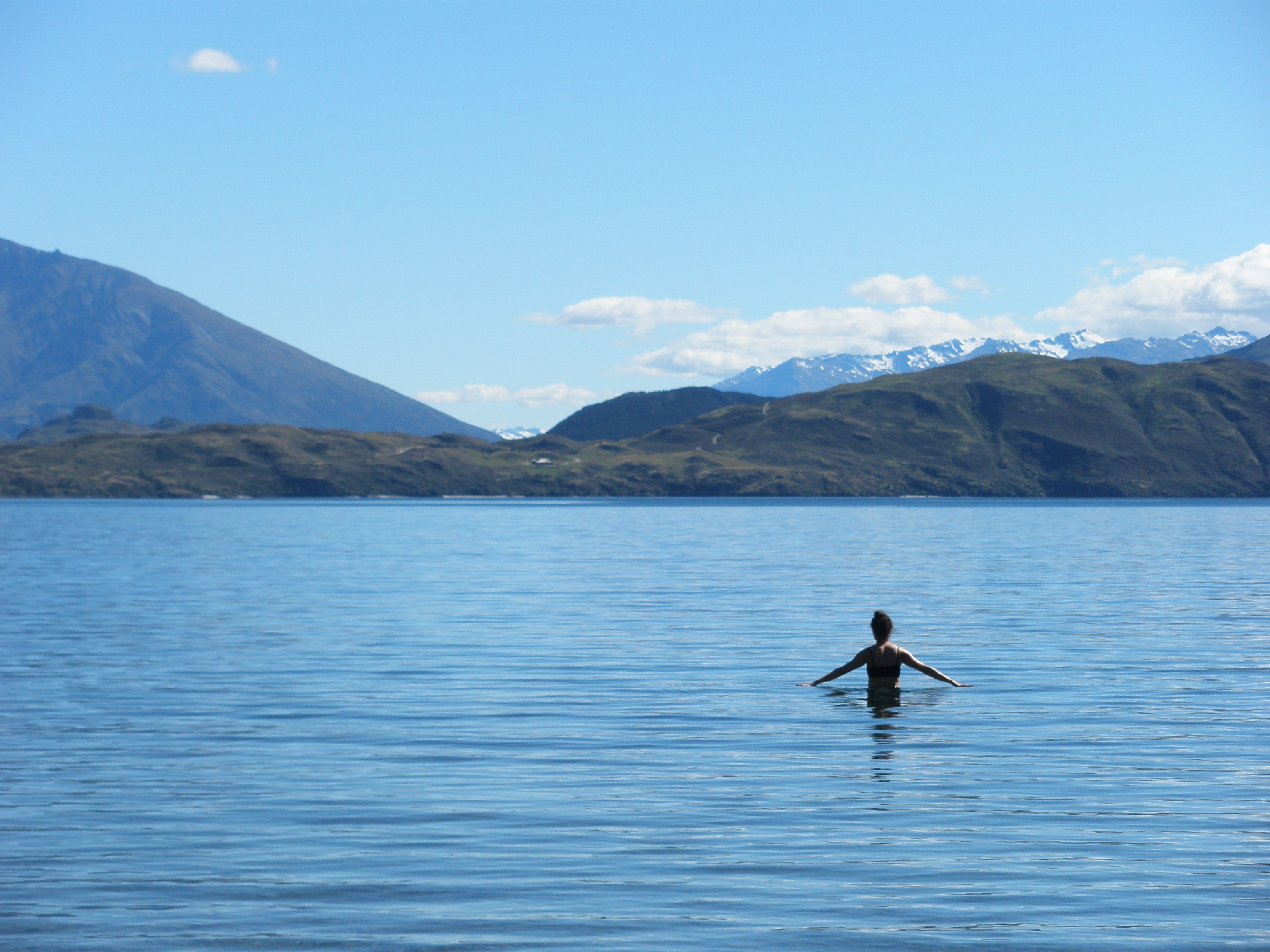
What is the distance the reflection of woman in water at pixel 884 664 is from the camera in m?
33.1

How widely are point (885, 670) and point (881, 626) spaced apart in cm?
162

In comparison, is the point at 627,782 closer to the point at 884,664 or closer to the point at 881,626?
the point at 881,626

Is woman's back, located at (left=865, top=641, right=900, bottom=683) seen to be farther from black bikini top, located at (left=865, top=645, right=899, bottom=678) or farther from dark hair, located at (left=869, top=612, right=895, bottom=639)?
dark hair, located at (left=869, top=612, right=895, bottom=639)

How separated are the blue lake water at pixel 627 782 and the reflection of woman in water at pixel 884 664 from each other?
85cm

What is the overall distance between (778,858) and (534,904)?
396 cm

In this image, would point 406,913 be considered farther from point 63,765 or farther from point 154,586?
point 154,586

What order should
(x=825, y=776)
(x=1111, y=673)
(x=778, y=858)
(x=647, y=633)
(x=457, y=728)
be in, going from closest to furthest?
(x=778, y=858)
(x=825, y=776)
(x=457, y=728)
(x=1111, y=673)
(x=647, y=633)

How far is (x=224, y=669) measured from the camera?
40344mm

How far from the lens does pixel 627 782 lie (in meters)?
23.5

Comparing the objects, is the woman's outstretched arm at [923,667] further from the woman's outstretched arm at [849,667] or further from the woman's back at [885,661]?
the woman's outstretched arm at [849,667]

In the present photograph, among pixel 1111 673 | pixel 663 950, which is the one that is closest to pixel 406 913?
pixel 663 950

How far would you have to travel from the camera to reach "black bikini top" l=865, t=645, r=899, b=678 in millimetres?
33531

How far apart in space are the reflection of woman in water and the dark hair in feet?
0.03

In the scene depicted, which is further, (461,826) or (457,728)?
(457,728)
